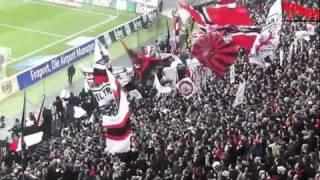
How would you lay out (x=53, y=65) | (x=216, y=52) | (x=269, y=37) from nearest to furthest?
1. (x=216, y=52)
2. (x=269, y=37)
3. (x=53, y=65)

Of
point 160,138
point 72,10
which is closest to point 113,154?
point 160,138

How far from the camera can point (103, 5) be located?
146 ft

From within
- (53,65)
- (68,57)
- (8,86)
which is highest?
(68,57)

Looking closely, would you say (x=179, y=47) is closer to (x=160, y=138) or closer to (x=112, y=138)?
(x=160, y=138)

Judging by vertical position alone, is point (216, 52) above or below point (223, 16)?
below

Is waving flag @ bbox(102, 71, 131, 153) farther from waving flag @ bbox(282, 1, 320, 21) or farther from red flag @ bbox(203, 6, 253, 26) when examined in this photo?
waving flag @ bbox(282, 1, 320, 21)

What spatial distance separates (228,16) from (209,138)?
20.7 feet

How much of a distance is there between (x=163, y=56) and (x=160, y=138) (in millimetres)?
8930

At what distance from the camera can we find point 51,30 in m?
40.1

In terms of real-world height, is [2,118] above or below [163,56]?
below

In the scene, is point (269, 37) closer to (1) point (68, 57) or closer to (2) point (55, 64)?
(2) point (55, 64)

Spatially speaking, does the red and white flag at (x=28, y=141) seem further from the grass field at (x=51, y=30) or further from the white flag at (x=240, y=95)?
the grass field at (x=51, y=30)

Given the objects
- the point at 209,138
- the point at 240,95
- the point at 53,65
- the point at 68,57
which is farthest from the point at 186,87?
the point at 68,57

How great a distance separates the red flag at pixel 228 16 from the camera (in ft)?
76.0
